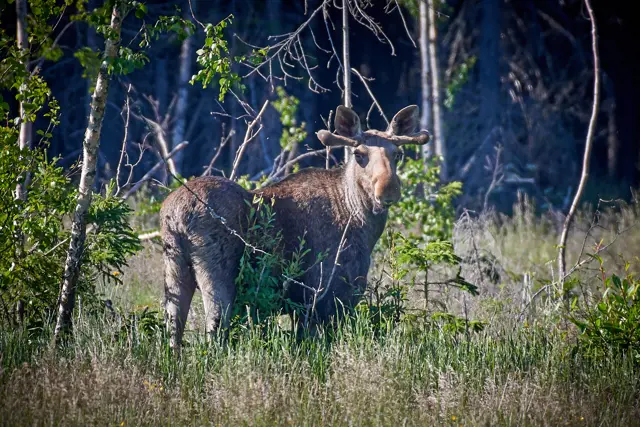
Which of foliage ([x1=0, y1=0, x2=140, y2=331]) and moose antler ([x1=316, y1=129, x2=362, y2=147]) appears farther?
moose antler ([x1=316, y1=129, x2=362, y2=147])

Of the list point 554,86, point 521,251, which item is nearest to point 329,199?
point 521,251

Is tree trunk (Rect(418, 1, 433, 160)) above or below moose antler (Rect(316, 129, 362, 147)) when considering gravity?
above

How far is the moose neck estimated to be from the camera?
736 cm

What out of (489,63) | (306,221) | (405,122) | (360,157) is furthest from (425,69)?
(306,221)

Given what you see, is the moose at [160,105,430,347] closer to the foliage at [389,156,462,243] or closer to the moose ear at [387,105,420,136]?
the moose ear at [387,105,420,136]

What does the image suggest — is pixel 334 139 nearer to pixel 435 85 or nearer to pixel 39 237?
pixel 39 237

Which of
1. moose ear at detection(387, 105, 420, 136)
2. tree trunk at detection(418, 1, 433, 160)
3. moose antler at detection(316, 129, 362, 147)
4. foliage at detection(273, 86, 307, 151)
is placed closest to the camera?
moose antler at detection(316, 129, 362, 147)

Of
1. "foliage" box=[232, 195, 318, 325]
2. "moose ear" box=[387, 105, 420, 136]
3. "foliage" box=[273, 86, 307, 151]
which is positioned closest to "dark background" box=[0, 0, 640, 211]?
"foliage" box=[273, 86, 307, 151]

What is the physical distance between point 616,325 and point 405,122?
9.07 feet

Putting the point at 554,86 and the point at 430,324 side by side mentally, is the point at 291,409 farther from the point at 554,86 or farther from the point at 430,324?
the point at 554,86

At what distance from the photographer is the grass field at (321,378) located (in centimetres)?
554

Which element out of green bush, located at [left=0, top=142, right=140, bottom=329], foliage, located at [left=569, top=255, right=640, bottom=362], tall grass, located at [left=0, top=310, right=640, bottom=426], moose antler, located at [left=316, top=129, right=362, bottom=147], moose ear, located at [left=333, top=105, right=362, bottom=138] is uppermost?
moose ear, located at [left=333, top=105, right=362, bottom=138]

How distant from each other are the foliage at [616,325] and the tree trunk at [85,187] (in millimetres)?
4216

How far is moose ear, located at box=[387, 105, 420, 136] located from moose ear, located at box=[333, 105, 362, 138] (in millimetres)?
382
